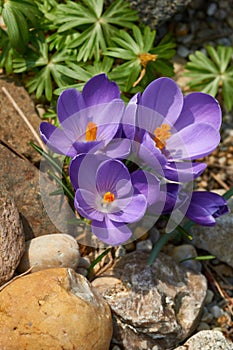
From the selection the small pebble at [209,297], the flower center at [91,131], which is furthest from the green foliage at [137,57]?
the small pebble at [209,297]

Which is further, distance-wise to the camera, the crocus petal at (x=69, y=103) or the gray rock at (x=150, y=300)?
the gray rock at (x=150, y=300)

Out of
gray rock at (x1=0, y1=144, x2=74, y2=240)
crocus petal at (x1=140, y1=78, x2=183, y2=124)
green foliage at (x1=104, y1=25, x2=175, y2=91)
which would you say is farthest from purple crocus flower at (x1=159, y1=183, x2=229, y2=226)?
green foliage at (x1=104, y1=25, x2=175, y2=91)

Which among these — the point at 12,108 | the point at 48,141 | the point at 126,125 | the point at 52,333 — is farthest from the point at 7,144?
the point at 52,333

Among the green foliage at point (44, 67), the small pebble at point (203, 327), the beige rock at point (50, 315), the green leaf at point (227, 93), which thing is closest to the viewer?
the beige rock at point (50, 315)

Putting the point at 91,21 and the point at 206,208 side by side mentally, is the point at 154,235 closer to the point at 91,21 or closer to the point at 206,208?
the point at 206,208

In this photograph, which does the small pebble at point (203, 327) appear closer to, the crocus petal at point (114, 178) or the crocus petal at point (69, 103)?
the crocus petal at point (114, 178)

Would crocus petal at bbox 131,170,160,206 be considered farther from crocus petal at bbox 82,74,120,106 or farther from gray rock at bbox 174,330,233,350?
gray rock at bbox 174,330,233,350

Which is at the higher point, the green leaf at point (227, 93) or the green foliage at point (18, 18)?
the green foliage at point (18, 18)

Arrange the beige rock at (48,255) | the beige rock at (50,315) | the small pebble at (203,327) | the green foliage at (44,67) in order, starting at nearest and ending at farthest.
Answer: the beige rock at (50,315) < the beige rock at (48,255) < the small pebble at (203,327) < the green foliage at (44,67)
